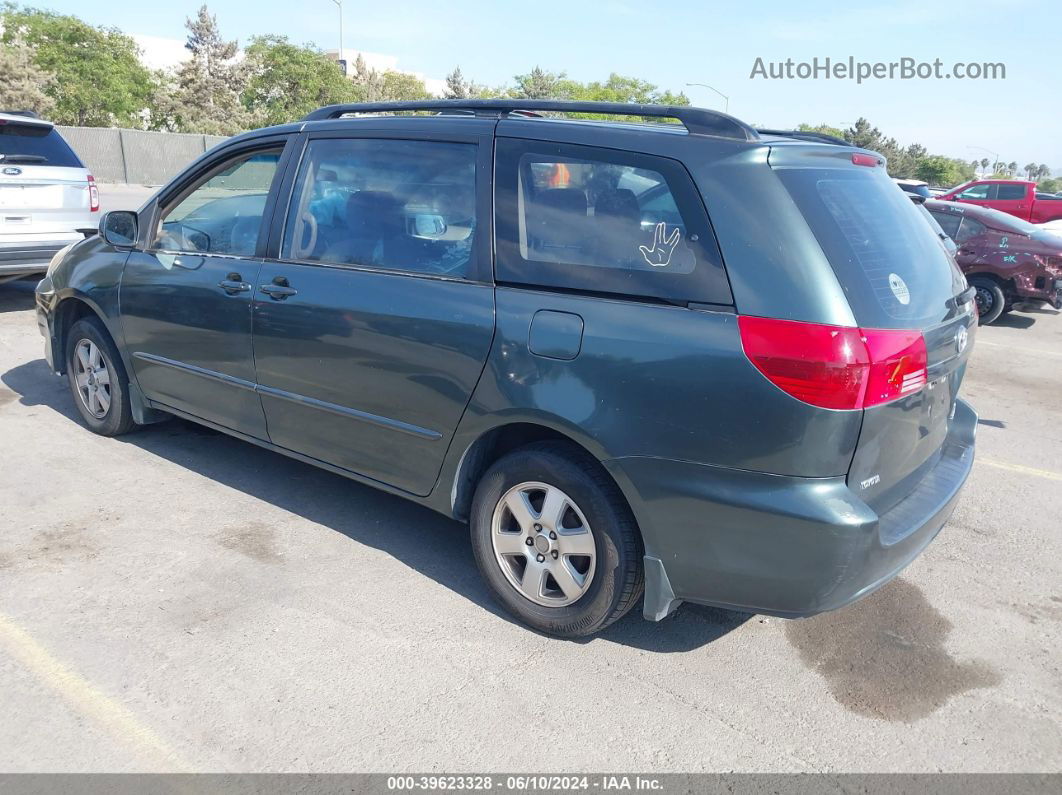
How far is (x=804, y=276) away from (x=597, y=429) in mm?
821

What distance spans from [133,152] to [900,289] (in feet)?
125

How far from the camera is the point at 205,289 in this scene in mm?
4227

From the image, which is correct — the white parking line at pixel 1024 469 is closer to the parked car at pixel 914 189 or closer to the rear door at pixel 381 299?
the parked car at pixel 914 189

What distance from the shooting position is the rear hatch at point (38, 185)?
26.3 feet

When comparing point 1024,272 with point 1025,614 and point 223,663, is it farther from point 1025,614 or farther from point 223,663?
point 223,663

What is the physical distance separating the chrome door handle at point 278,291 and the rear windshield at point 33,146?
5.69 m

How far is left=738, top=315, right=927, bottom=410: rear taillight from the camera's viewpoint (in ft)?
8.37

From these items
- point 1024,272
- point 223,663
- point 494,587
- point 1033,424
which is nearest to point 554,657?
point 494,587

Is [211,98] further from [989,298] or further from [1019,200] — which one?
[989,298]

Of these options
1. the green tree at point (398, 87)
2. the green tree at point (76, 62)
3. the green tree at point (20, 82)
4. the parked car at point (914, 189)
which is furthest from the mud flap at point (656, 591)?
the green tree at point (398, 87)

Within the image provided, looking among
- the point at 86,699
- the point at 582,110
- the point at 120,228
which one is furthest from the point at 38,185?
the point at 582,110

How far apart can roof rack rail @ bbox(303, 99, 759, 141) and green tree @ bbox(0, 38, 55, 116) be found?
42403 millimetres

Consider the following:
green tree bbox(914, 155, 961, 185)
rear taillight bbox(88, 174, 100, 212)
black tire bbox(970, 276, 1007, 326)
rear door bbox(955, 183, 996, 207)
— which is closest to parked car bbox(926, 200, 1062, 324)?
black tire bbox(970, 276, 1007, 326)

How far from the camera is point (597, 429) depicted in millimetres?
2893
